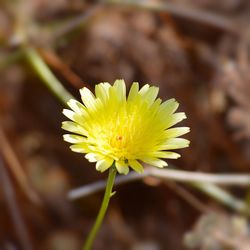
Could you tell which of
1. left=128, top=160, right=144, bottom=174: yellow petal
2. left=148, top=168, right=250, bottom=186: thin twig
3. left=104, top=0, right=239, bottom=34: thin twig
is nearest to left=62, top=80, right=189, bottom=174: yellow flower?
left=128, top=160, right=144, bottom=174: yellow petal

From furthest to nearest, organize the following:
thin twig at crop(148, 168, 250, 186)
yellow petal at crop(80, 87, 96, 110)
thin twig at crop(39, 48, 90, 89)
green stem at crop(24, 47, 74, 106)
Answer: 1. thin twig at crop(39, 48, 90, 89)
2. green stem at crop(24, 47, 74, 106)
3. thin twig at crop(148, 168, 250, 186)
4. yellow petal at crop(80, 87, 96, 110)

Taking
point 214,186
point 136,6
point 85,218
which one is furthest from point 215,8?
point 85,218

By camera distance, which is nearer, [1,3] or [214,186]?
[214,186]

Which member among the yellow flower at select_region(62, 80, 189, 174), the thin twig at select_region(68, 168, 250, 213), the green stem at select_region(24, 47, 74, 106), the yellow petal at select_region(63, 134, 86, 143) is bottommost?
the yellow petal at select_region(63, 134, 86, 143)

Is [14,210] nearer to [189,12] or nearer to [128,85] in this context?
[128,85]

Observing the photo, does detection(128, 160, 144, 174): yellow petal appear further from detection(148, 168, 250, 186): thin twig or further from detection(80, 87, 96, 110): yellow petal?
detection(148, 168, 250, 186): thin twig

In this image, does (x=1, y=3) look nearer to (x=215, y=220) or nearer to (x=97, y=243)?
(x=97, y=243)
